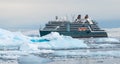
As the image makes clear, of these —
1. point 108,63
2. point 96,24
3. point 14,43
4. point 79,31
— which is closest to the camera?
point 108,63

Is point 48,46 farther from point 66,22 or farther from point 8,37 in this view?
point 66,22

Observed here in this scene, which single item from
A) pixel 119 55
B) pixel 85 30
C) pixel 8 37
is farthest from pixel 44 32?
pixel 119 55

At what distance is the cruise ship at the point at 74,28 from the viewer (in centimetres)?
5334

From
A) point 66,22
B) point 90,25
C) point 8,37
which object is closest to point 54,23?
point 66,22

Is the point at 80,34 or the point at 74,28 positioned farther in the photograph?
the point at 74,28

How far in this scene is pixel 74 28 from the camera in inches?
2140

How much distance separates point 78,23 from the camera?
55156 mm

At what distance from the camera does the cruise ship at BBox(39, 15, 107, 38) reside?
53.3m

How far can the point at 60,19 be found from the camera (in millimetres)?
56562

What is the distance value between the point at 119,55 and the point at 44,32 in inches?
1432

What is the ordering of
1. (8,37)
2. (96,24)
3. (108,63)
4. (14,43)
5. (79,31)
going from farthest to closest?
1. (96,24)
2. (79,31)
3. (8,37)
4. (14,43)
5. (108,63)

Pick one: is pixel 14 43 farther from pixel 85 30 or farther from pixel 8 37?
pixel 85 30

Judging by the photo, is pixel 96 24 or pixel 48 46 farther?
pixel 96 24

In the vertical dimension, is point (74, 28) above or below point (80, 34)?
above
